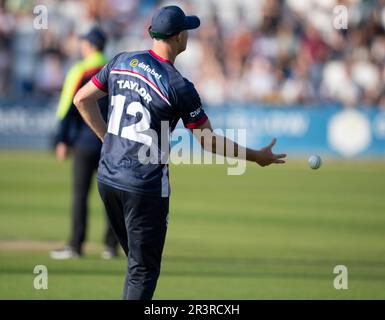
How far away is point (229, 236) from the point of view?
14.9 metres

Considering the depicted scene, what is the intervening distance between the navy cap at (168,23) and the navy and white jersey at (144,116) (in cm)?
22

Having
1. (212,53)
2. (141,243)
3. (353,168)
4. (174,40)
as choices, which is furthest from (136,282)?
(212,53)

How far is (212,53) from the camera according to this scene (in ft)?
103

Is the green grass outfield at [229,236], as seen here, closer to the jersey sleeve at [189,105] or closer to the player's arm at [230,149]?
the player's arm at [230,149]

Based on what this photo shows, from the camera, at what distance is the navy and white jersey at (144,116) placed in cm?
763

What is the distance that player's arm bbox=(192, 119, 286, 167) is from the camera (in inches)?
301

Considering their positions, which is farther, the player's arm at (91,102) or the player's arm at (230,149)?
the player's arm at (91,102)

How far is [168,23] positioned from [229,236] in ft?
24.9

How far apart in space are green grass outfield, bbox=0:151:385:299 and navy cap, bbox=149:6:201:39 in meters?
3.29
